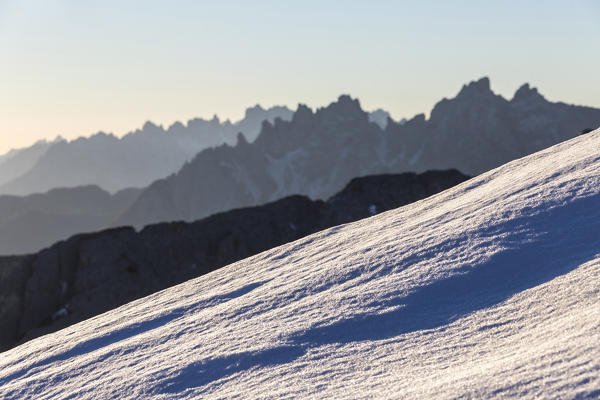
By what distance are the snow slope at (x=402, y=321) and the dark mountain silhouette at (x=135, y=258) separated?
42724mm

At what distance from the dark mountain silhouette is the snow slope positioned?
42.7 m

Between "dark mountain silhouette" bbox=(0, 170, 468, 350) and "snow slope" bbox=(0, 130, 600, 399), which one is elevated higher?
"dark mountain silhouette" bbox=(0, 170, 468, 350)

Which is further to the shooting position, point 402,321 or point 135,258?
point 135,258

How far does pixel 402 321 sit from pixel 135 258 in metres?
57.0

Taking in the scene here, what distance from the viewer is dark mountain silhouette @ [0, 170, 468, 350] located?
59625 mm

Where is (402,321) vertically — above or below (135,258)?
below

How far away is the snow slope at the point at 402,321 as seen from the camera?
30.6 feet

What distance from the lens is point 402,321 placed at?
1157cm

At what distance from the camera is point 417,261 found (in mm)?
13375

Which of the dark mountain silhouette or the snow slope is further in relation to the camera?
the dark mountain silhouette

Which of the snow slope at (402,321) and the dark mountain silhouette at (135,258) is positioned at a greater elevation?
the dark mountain silhouette at (135,258)

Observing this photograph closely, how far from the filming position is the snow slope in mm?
9312

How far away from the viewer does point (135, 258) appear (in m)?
65.4

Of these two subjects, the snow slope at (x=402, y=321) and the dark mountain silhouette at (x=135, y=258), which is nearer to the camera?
the snow slope at (x=402, y=321)
